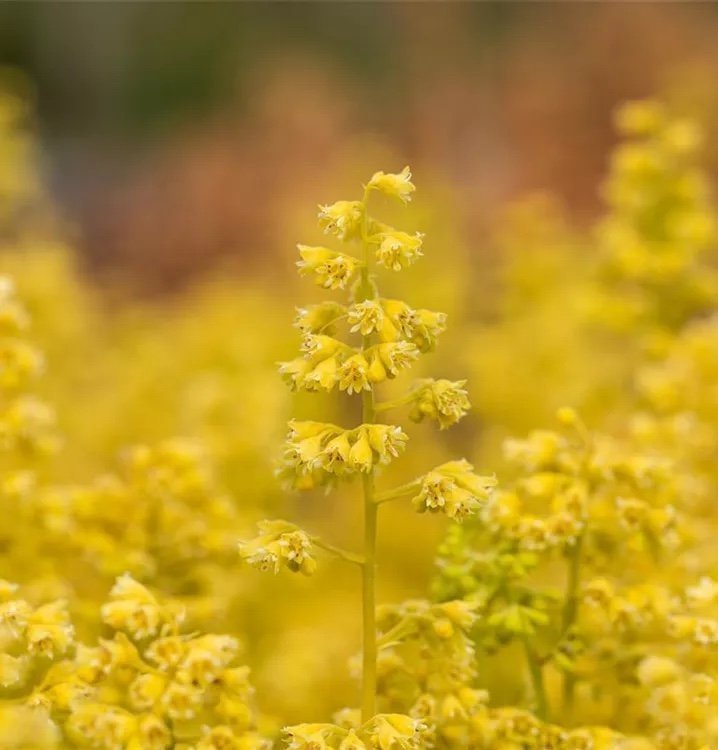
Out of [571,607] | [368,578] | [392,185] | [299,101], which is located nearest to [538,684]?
[571,607]

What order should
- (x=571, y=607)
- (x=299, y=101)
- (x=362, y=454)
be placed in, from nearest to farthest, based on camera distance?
(x=362, y=454), (x=571, y=607), (x=299, y=101)

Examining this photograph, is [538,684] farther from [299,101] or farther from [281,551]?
[299,101]

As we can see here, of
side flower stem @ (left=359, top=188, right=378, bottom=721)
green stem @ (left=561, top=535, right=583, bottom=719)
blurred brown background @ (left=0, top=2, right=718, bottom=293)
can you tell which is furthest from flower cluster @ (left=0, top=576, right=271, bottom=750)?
blurred brown background @ (left=0, top=2, right=718, bottom=293)

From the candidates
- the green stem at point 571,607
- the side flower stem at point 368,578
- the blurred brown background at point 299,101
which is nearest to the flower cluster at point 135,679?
the side flower stem at point 368,578

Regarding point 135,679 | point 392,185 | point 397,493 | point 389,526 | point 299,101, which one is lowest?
point 135,679

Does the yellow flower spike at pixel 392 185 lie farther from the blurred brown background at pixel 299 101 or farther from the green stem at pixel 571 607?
the blurred brown background at pixel 299 101

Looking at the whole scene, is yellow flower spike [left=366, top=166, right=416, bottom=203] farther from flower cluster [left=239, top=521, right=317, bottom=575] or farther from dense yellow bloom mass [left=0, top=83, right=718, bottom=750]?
flower cluster [left=239, top=521, right=317, bottom=575]
